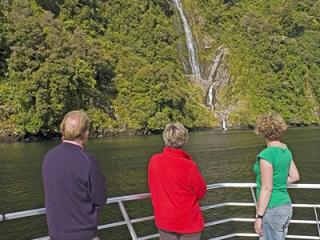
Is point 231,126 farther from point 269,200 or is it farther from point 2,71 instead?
point 269,200

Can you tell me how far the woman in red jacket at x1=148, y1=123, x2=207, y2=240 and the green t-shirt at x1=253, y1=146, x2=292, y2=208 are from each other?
744 mm

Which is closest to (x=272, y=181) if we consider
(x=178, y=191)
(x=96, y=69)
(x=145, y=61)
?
(x=178, y=191)

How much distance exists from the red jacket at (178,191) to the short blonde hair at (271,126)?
941 millimetres

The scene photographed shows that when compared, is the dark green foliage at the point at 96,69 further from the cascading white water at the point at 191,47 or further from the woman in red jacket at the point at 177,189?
the woman in red jacket at the point at 177,189

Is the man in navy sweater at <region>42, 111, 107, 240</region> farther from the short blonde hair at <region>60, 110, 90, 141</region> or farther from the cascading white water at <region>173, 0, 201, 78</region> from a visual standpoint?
the cascading white water at <region>173, 0, 201, 78</region>

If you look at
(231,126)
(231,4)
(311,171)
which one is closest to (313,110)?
(231,126)

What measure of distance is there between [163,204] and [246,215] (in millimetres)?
15672

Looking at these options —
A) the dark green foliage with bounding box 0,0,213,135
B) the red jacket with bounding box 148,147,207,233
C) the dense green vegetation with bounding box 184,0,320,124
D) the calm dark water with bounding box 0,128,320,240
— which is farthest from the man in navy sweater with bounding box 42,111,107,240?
the dense green vegetation with bounding box 184,0,320,124

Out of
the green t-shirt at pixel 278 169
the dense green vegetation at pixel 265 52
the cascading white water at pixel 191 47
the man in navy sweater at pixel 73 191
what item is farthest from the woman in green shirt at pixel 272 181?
the cascading white water at pixel 191 47

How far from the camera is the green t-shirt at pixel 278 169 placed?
4.96 meters

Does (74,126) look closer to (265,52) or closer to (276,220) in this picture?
(276,220)

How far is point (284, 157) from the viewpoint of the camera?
5.03 meters

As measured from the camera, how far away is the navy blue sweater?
13.8 feet

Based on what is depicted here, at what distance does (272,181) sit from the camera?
4945 millimetres
